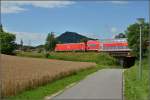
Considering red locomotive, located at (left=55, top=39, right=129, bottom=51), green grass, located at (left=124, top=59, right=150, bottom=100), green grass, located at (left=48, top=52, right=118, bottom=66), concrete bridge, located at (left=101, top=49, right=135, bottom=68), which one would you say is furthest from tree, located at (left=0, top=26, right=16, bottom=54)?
green grass, located at (left=124, top=59, right=150, bottom=100)

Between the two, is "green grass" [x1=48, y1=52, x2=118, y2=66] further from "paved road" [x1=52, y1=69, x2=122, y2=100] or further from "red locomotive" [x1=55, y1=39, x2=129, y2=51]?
"paved road" [x1=52, y1=69, x2=122, y2=100]

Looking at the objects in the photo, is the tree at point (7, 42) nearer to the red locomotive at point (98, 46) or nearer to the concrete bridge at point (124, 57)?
the red locomotive at point (98, 46)

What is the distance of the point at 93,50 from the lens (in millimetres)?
121000

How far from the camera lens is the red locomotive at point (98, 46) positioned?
10306 centimetres

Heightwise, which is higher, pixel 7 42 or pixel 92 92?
pixel 7 42

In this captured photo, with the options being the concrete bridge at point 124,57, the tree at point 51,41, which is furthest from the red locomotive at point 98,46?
the tree at point 51,41

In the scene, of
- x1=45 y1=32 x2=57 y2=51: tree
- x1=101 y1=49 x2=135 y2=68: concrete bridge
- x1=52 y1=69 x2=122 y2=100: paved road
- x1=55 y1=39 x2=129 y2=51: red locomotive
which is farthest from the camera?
x1=45 y1=32 x2=57 y2=51: tree

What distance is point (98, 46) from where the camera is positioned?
11619 centimetres

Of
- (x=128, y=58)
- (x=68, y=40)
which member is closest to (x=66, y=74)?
(x=128, y=58)

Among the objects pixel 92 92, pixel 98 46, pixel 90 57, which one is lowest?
pixel 90 57

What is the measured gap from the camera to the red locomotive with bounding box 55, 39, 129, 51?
10306 centimetres

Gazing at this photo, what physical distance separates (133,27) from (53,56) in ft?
136

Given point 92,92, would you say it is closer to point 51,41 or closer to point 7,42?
point 7,42

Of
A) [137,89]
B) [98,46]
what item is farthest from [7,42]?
[137,89]
